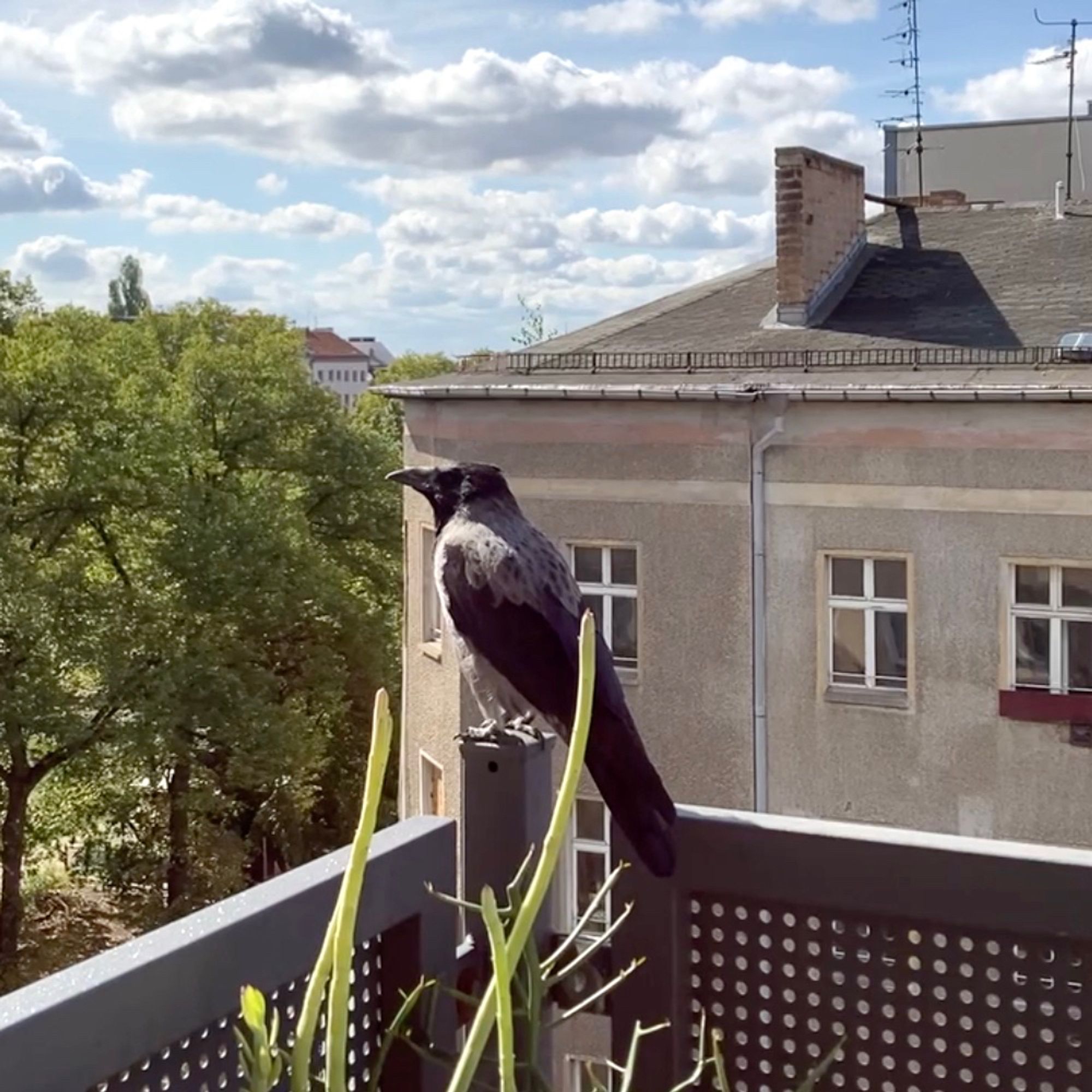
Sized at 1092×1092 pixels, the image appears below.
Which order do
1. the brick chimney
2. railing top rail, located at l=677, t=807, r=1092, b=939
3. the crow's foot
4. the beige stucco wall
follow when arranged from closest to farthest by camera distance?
railing top rail, located at l=677, t=807, r=1092, b=939 < the crow's foot < the beige stucco wall < the brick chimney

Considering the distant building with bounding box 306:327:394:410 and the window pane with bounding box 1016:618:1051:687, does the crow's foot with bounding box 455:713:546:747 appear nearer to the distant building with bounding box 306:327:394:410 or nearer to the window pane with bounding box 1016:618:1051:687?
the window pane with bounding box 1016:618:1051:687

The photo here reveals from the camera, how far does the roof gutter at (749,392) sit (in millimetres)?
9273

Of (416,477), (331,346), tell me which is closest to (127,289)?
(331,346)

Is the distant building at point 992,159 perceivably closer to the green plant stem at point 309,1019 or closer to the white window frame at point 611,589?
the white window frame at point 611,589

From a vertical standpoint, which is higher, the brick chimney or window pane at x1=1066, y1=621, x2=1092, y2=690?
the brick chimney

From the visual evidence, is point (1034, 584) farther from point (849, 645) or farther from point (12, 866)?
point (12, 866)

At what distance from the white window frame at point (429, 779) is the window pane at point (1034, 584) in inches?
180

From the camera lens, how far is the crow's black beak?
3098mm

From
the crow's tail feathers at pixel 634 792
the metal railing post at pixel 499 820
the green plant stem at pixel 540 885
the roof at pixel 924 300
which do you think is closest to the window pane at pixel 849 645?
the roof at pixel 924 300

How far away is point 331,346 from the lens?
84188 millimetres

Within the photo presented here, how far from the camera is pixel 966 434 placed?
9.62m

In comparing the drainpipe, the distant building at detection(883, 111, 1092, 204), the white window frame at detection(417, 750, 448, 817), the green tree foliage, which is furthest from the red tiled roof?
the drainpipe

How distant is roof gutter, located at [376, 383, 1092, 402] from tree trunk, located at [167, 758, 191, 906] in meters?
6.75

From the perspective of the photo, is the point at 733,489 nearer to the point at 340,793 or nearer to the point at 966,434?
the point at 966,434
